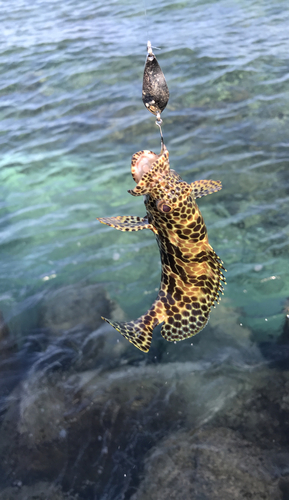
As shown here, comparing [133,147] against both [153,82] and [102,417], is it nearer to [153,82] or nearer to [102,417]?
[102,417]

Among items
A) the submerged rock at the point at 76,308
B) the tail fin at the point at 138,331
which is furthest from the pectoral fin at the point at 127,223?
the submerged rock at the point at 76,308

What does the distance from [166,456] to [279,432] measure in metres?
1.69

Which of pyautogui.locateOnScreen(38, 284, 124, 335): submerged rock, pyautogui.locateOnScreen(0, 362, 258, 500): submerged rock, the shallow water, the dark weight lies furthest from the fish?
pyautogui.locateOnScreen(38, 284, 124, 335): submerged rock

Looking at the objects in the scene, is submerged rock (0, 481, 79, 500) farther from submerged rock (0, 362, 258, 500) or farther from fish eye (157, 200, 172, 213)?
fish eye (157, 200, 172, 213)

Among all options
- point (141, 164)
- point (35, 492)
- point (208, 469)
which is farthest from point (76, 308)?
point (141, 164)

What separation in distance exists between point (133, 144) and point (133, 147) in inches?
5.0

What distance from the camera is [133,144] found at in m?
11.0

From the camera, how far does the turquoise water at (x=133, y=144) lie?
8.52 metres

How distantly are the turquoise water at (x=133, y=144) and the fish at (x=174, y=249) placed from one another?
3794 millimetres

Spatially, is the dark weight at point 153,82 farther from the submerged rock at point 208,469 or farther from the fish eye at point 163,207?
the submerged rock at point 208,469

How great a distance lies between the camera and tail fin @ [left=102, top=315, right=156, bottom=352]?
12.6 ft

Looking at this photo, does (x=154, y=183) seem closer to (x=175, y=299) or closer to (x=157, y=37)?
(x=175, y=299)

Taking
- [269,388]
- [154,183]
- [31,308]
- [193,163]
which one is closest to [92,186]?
[193,163]

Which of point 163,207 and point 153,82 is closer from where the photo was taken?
point 153,82
